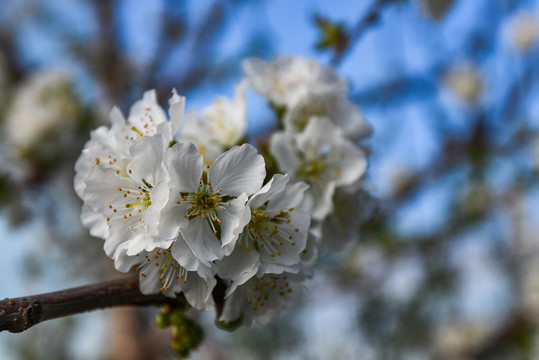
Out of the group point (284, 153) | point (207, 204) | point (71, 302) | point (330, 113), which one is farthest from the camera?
point (330, 113)

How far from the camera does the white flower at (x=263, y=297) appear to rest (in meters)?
0.95

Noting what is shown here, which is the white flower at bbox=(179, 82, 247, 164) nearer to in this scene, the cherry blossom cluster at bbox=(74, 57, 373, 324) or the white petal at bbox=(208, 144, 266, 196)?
the cherry blossom cluster at bbox=(74, 57, 373, 324)

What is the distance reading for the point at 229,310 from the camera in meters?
0.94

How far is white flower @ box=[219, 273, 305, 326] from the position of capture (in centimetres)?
95

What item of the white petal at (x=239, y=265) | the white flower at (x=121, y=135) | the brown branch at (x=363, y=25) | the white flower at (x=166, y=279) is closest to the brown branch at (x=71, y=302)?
the white flower at (x=166, y=279)

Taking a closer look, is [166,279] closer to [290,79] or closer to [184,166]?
[184,166]

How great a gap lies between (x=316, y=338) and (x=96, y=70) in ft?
10.3

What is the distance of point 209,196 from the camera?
90 centimetres

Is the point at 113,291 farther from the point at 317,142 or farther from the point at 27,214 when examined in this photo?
the point at 27,214

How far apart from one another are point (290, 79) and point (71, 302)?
0.85 metres

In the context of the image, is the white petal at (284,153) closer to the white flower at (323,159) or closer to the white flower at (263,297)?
the white flower at (323,159)

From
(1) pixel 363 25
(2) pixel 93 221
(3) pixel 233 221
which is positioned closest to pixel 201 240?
(3) pixel 233 221

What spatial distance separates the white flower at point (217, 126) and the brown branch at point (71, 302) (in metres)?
0.35

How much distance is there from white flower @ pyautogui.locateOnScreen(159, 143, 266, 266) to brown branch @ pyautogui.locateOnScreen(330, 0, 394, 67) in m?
0.80
